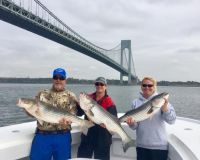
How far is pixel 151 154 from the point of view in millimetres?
3008

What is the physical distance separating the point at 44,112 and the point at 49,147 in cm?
39

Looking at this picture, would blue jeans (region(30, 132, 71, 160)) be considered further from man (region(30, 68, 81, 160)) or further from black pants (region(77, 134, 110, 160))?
black pants (region(77, 134, 110, 160))

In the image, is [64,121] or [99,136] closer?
[64,121]

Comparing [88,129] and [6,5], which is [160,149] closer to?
[88,129]

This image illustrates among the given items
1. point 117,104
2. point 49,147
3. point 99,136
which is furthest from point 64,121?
point 117,104

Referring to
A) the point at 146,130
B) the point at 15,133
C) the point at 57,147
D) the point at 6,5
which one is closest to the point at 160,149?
the point at 146,130

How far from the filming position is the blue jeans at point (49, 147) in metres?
3.16

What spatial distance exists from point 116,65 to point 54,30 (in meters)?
12.2

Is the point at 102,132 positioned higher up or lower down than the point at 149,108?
lower down

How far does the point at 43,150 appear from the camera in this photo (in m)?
3.16

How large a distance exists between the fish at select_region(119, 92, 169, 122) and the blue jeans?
2.51ft

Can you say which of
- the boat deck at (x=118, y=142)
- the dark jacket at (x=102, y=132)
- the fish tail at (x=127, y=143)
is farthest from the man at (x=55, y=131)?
the fish tail at (x=127, y=143)

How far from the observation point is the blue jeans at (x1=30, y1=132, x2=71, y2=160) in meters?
3.16

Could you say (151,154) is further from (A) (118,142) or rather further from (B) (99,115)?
(A) (118,142)
